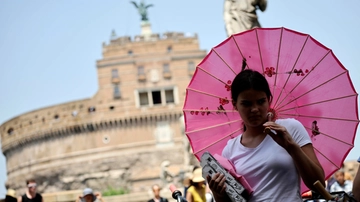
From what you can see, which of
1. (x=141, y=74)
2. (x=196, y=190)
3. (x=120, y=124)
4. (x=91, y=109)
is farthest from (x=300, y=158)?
(x=91, y=109)

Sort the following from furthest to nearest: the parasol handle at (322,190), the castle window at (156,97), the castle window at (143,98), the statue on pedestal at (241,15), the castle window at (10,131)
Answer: the castle window at (10,131) < the castle window at (156,97) < the castle window at (143,98) < the statue on pedestal at (241,15) < the parasol handle at (322,190)

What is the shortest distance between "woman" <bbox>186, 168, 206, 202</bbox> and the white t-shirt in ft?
14.6

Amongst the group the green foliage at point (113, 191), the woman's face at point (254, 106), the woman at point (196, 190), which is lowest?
the green foliage at point (113, 191)

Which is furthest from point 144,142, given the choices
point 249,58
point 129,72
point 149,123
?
point 249,58

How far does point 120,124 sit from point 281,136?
53044mm

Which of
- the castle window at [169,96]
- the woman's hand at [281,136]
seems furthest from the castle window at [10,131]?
the woman's hand at [281,136]

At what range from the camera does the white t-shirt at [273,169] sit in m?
2.49

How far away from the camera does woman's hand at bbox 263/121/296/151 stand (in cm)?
242

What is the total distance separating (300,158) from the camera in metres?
2.40

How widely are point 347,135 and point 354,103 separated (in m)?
0.12

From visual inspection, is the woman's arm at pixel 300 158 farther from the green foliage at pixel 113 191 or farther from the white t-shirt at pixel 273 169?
the green foliage at pixel 113 191

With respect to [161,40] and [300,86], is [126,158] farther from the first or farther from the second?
[300,86]

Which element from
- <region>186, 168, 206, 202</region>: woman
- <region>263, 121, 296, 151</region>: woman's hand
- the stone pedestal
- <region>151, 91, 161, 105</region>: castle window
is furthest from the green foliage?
<region>263, 121, 296, 151</region>: woman's hand

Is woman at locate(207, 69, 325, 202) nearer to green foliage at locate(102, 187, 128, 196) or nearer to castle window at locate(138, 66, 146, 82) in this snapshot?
green foliage at locate(102, 187, 128, 196)
